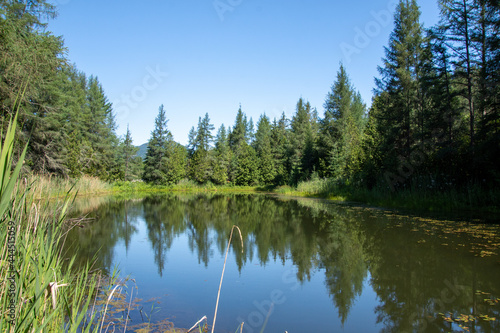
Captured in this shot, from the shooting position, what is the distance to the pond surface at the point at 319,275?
3.57 metres

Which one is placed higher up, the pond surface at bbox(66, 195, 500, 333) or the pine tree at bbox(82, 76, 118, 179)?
the pine tree at bbox(82, 76, 118, 179)

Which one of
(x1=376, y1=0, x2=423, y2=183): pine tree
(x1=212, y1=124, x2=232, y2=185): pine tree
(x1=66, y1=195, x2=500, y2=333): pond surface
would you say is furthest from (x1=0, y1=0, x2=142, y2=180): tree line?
(x1=376, y1=0, x2=423, y2=183): pine tree

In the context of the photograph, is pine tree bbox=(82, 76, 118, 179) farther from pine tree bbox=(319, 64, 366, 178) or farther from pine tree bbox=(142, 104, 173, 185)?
pine tree bbox=(319, 64, 366, 178)

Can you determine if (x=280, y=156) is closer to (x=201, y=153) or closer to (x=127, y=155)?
(x=201, y=153)

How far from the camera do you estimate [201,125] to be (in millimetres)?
46625

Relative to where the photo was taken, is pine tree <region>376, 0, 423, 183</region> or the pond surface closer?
the pond surface

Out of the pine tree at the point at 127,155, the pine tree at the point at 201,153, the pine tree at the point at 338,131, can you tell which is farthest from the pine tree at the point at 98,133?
the pine tree at the point at 338,131

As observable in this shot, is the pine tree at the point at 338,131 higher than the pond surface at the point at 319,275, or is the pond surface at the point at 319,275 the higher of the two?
the pine tree at the point at 338,131

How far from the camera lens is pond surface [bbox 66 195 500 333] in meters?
3.57

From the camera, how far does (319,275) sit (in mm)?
5168

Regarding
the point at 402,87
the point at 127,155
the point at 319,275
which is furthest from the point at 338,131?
the point at 127,155

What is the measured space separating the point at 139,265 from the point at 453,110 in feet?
49.2

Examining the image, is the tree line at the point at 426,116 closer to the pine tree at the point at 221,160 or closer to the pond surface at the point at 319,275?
the pond surface at the point at 319,275

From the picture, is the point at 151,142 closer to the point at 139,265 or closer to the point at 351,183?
the point at 351,183
